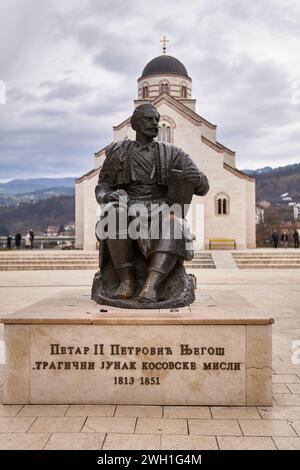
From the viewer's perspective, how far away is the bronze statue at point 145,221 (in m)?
5.24

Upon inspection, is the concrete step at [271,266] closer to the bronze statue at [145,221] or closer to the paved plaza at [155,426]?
the bronze statue at [145,221]

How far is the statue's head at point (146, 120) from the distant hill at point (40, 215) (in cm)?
10168

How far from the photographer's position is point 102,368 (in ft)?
14.8

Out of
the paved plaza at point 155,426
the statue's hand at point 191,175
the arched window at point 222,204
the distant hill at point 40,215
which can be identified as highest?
the distant hill at point 40,215

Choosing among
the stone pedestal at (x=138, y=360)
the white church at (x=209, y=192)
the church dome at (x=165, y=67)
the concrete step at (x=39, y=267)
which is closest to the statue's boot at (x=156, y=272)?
the stone pedestal at (x=138, y=360)

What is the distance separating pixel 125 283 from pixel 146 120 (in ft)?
6.07

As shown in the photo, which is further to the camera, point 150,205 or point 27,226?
point 27,226

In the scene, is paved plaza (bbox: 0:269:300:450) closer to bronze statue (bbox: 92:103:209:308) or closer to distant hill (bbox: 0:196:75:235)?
bronze statue (bbox: 92:103:209:308)

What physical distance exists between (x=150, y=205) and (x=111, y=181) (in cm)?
61

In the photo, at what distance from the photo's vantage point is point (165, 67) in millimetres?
40438

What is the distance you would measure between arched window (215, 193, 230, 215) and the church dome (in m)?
13.1
